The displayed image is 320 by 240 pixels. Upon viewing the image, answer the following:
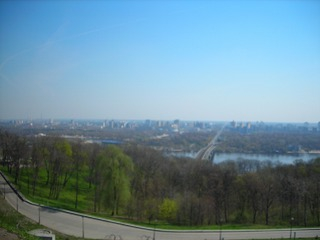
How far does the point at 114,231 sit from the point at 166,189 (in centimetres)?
881

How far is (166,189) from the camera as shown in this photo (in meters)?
22.0

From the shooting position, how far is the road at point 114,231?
1313 cm

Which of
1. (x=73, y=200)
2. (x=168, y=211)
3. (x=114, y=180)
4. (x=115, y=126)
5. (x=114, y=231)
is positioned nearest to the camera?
(x=114, y=231)

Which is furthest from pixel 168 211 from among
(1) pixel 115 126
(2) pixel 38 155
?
(1) pixel 115 126

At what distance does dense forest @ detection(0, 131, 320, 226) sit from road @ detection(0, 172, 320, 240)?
2.74 metres

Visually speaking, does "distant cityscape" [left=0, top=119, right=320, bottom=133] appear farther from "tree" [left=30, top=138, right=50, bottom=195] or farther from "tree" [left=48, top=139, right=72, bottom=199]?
"tree" [left=48, top=139, right=72, bottom=199]

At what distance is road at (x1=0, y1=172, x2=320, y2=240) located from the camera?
43.1ft

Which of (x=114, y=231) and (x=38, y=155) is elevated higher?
(x=38, y=155)

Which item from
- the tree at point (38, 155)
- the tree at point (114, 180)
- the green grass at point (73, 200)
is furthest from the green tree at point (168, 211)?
the tree at point (38, 155)

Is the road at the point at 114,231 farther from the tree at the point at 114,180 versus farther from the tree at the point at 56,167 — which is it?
the tree at the point at 56,167

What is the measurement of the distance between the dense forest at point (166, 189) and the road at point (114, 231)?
2.74 m

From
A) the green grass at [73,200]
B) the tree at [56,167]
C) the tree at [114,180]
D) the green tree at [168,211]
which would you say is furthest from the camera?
the tree at [56,167]

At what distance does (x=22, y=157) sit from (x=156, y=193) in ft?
36.0

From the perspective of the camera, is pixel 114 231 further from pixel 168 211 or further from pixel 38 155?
pixel 38 155
